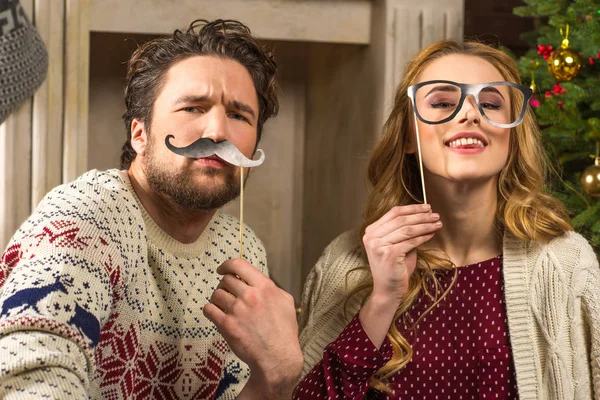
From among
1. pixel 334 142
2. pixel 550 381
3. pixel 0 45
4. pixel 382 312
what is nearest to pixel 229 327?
pixel 382 312

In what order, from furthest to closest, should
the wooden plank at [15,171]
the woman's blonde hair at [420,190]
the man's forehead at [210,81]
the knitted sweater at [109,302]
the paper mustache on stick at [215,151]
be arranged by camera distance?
the wooden plank at [15,171] < the woman's blonde hair at [420,190] < the man's forehead at [210,81] < the paper mustache on stick at [215,151] < the knitted sweater at [109,302]

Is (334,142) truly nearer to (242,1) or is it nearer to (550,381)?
(242,1)

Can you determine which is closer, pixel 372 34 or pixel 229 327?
pixel 229 327

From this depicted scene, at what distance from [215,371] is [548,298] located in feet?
2.58

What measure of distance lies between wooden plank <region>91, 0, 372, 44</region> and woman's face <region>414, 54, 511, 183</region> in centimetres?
107

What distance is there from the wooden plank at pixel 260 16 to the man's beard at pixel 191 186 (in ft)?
4.25

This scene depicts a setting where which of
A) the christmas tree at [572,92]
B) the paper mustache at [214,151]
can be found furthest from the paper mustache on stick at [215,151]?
the christmas tree at [572,92]

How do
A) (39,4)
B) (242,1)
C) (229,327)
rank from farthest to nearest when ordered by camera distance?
(242,1), (39,4), (229,327)

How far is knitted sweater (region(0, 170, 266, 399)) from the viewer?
115 cm

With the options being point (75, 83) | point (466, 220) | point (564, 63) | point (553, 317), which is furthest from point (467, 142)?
point (75, 83)

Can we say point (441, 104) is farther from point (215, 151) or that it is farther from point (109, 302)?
point (109, 302)

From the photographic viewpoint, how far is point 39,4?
8.74 ft

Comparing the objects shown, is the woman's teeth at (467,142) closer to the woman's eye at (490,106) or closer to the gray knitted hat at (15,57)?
the woman's eye at (490,106)

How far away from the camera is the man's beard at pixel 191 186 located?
1.61m
